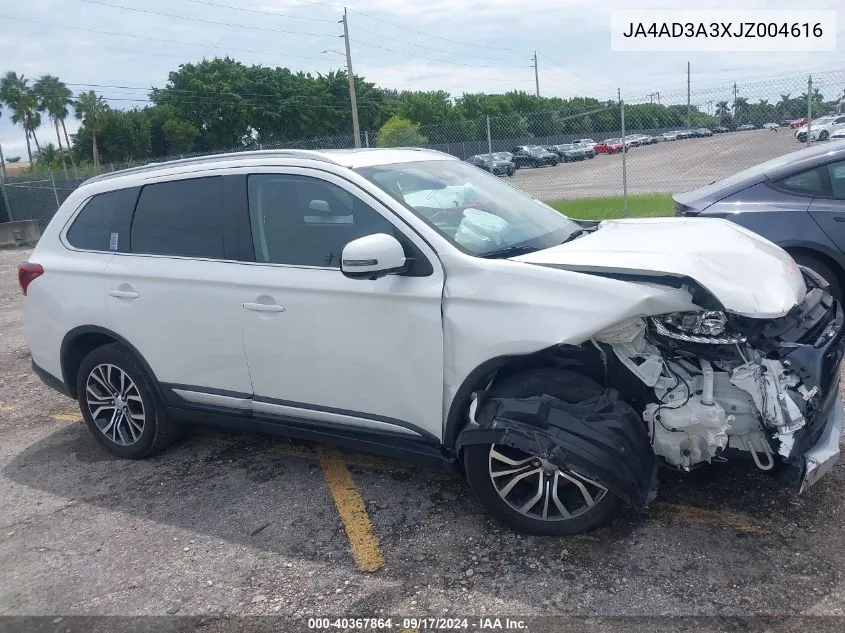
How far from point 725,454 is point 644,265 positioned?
2.93ft

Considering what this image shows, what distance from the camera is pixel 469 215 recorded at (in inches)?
155

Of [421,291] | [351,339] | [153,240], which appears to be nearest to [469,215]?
[421,291]

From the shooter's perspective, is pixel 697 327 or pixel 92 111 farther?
pixel 92 111

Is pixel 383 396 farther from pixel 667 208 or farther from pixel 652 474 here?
pixel 667 208

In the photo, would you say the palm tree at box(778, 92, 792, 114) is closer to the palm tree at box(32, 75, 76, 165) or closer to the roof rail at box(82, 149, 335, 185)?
the roof rail at box(82, 149, 335, 185)

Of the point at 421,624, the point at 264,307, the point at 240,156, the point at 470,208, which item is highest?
the point at 240,156

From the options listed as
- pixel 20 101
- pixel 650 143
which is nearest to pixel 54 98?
pixel 20 101

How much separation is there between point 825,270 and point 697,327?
123 inches

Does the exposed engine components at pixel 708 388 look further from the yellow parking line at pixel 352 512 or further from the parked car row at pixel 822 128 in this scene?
the parked car row at pixel 822 128

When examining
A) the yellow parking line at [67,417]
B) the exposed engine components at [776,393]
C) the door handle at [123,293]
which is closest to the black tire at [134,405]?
the door handle at [123,293]

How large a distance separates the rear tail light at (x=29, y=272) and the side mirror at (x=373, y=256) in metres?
2.65

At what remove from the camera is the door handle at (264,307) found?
12.8 feet

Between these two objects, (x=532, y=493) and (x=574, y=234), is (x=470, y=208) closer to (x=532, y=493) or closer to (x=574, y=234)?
(x=574, y=234)

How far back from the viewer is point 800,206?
19.1ft
